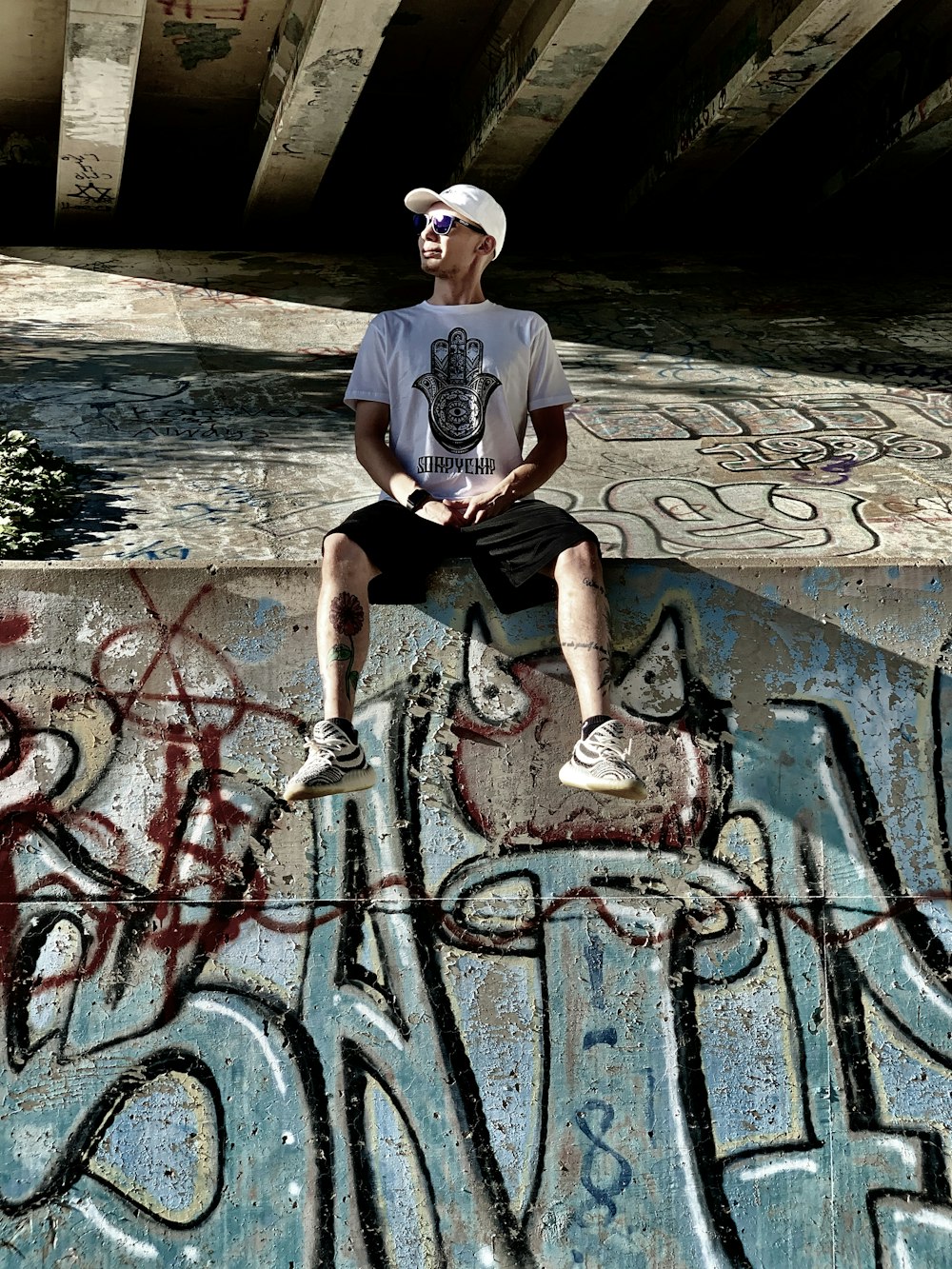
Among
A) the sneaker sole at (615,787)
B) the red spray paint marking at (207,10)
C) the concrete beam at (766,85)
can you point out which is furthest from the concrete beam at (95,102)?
the sneaker sole at (615,787)

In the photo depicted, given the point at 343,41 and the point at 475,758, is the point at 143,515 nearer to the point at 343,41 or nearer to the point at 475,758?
the point at 475,758

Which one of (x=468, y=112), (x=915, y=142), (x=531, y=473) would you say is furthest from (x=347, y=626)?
(x=915, y=142)

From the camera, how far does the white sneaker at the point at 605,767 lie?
14.0 ft

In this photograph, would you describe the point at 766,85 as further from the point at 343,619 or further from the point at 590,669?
the point at 343,619

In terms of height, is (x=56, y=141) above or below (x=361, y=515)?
above

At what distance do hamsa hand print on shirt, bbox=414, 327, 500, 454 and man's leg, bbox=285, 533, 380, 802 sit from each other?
1.97 ft

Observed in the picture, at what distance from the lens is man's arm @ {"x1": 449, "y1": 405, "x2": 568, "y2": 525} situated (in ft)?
15.6

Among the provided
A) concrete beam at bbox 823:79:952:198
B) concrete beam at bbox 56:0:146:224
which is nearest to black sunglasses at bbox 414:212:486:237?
concrete beam at bbox 56:0:146:224

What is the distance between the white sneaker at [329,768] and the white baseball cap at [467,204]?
6.80 ft

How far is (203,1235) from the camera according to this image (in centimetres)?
472

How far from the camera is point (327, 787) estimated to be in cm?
428

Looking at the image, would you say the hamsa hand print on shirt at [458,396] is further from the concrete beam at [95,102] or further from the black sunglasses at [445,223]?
the concrete beam at [95,102]

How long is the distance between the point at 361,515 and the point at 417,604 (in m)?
0.57

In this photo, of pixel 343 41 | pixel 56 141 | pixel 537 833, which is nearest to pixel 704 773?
pixel 537 833
